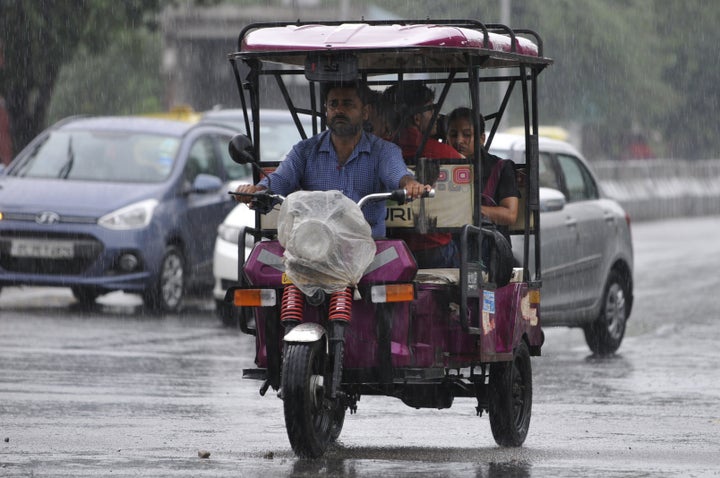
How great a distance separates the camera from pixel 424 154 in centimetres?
919

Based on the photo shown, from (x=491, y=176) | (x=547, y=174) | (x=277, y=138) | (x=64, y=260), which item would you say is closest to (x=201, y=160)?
(x=277, y=138)

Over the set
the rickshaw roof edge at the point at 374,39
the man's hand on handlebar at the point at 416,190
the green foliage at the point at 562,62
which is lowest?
the green foliage at the point at 562,62

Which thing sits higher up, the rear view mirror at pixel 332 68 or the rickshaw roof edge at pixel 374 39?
the rickshaw roof edge at pixel 374 39

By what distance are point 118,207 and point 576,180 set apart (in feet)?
13.9

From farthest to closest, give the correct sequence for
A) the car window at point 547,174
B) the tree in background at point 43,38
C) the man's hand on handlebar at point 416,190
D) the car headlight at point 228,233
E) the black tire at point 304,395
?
1. the tree in background at point 43,38
2. the car headlight at point 228,233
3. the car window at point 547,174
4. the man's hand on handlebar at point 416,190
5. the black tire at point 304,395

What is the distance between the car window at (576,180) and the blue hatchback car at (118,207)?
3919 mm

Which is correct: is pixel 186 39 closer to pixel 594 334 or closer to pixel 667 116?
pixel 667 116

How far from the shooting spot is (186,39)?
2333 inches

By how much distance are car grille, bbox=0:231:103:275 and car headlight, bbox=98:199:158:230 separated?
0.21m

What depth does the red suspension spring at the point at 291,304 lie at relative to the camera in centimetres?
826

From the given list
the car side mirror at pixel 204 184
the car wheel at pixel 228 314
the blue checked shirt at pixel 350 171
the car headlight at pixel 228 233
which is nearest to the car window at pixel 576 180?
the car headlight at pixel 228 233

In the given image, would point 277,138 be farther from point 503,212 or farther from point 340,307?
point 340,307

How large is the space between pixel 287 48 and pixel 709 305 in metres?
11.3

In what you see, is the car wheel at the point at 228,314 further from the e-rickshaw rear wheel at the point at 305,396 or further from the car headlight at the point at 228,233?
the e-rickshaw rear wheel at the point at 305,396
